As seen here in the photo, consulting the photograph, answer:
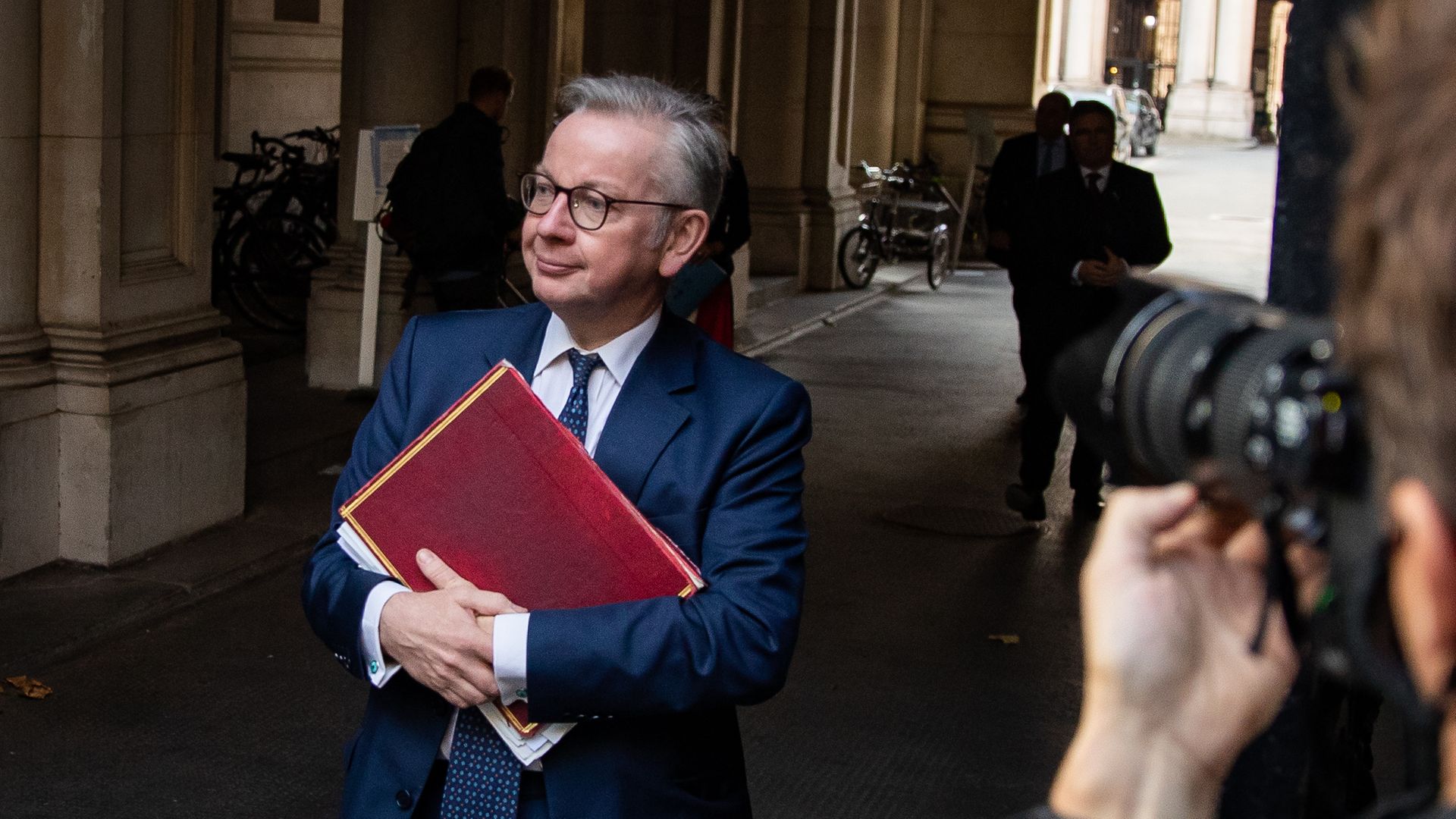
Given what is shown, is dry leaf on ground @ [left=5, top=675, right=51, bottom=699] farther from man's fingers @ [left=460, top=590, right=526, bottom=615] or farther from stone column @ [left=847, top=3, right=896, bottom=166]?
stone column @ [left=847, top=3, right=896, bottom=166]

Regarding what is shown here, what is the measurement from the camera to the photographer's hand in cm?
121

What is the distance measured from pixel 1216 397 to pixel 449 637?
56.4 inches

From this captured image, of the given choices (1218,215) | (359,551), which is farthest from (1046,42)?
(359,551)

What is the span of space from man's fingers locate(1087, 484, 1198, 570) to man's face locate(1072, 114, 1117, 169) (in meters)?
7.56

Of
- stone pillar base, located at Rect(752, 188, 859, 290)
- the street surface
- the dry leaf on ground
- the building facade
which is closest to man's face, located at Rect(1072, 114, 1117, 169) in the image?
the street surface

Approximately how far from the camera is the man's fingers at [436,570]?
95.4 inches

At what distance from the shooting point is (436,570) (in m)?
2.42

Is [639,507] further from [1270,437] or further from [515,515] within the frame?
[1270,437]

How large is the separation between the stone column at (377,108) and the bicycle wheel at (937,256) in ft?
26.8

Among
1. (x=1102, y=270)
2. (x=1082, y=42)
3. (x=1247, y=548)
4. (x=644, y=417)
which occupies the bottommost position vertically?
(x=1102, y=270)

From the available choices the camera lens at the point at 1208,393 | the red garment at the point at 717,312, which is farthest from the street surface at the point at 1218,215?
the camera lens at the point at 1208,393

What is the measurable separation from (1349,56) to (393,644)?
5.39 feet

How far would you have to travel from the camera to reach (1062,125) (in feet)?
37.6

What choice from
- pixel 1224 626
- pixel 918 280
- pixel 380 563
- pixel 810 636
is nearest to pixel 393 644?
pixel 380 563
